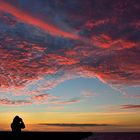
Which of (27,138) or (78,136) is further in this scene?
(78,136)

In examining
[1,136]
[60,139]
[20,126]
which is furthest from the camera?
[60,139]

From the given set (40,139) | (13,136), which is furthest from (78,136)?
(13,136)

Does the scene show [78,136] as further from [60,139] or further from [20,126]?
[20,126]

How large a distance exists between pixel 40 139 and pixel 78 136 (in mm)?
2241

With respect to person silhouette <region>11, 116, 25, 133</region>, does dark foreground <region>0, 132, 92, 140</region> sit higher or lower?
lower

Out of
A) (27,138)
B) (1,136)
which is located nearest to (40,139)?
(27,138)

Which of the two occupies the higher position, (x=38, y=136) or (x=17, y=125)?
(x=17, y=125)

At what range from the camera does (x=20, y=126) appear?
13.7 meters

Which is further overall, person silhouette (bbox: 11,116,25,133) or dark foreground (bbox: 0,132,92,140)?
person silhouette (bbox: 11,116,25,133)

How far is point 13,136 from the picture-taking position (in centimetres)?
1294

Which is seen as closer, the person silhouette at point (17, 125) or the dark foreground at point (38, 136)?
the dark foreground at point (38, 136)

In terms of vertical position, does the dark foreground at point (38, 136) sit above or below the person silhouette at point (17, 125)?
below

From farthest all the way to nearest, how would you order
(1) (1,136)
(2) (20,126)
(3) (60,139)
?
1. (3) (60,139)
2. (2) (20,126)
3. (1) (1,136)

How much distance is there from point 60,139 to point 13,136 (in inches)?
110
